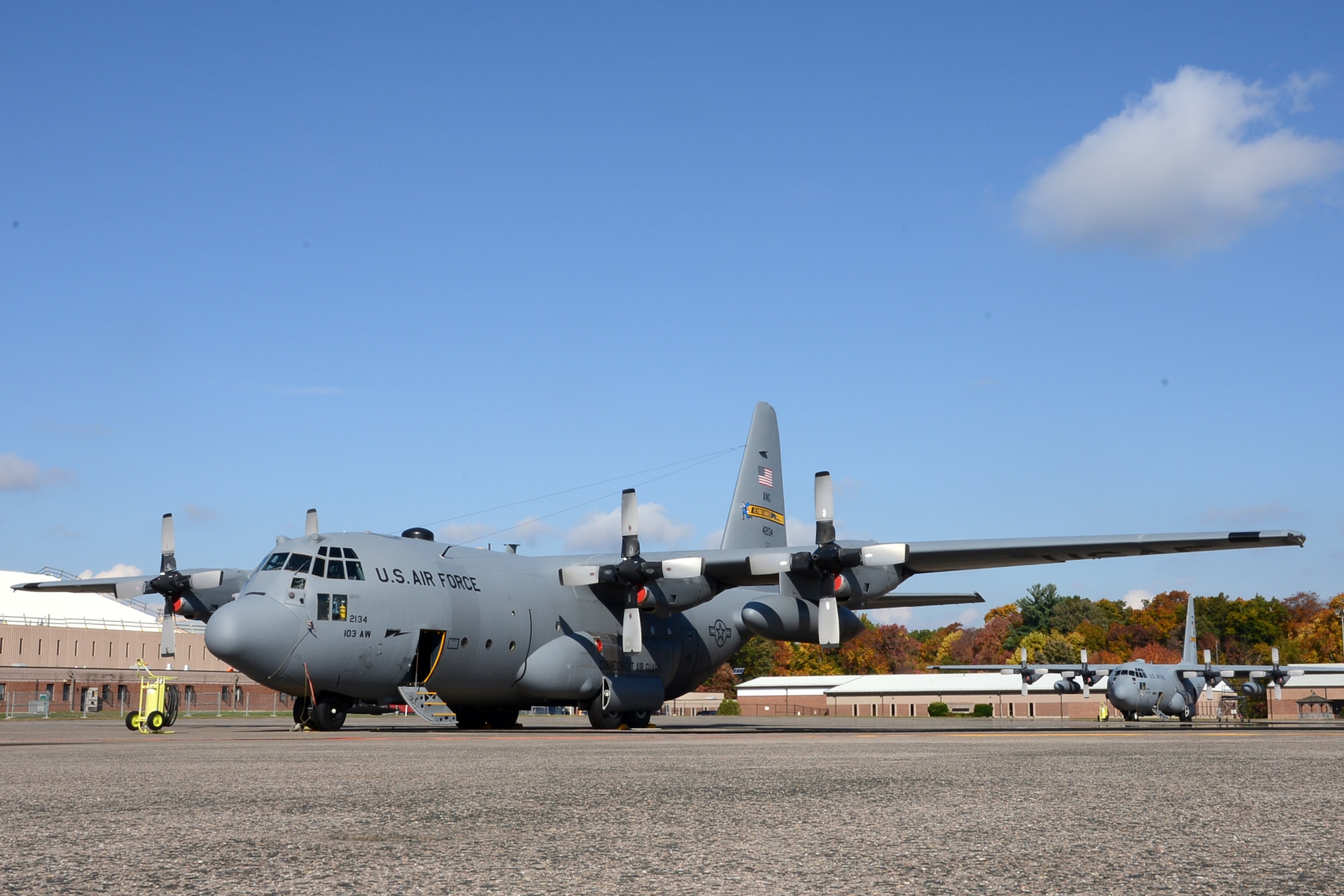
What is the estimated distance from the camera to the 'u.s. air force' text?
21.6 m

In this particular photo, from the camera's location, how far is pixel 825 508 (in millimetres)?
23281

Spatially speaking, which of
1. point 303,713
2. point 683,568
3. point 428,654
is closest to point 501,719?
point 428,654

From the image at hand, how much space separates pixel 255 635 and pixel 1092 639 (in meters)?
115

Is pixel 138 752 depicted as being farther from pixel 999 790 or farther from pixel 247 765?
pixel 999 790

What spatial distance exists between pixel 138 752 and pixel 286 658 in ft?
23.7

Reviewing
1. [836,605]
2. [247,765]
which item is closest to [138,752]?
[247,765]

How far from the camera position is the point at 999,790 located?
7.19 metres

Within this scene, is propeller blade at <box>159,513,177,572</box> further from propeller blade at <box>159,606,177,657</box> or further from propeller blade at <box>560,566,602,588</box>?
propeller blade at <box>560,566,602,588</box>

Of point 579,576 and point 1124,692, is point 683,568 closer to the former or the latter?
point 579,576

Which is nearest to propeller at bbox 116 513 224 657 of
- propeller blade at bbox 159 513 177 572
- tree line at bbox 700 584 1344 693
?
propeller blade at bbox 159 513 177 572

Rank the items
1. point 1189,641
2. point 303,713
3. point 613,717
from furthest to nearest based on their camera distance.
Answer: point 1189,641, point 613,717, point 303,713

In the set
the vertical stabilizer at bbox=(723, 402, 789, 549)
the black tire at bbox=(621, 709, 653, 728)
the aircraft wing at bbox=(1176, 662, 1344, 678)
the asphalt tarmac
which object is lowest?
the aircraft wing at bbox=(1176, 662, 1344, 678)

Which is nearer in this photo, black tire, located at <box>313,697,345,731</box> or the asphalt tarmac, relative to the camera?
the asphalt tarmac

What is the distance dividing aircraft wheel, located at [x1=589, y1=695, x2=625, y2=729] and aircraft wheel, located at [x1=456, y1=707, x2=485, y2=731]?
2.59 meters
